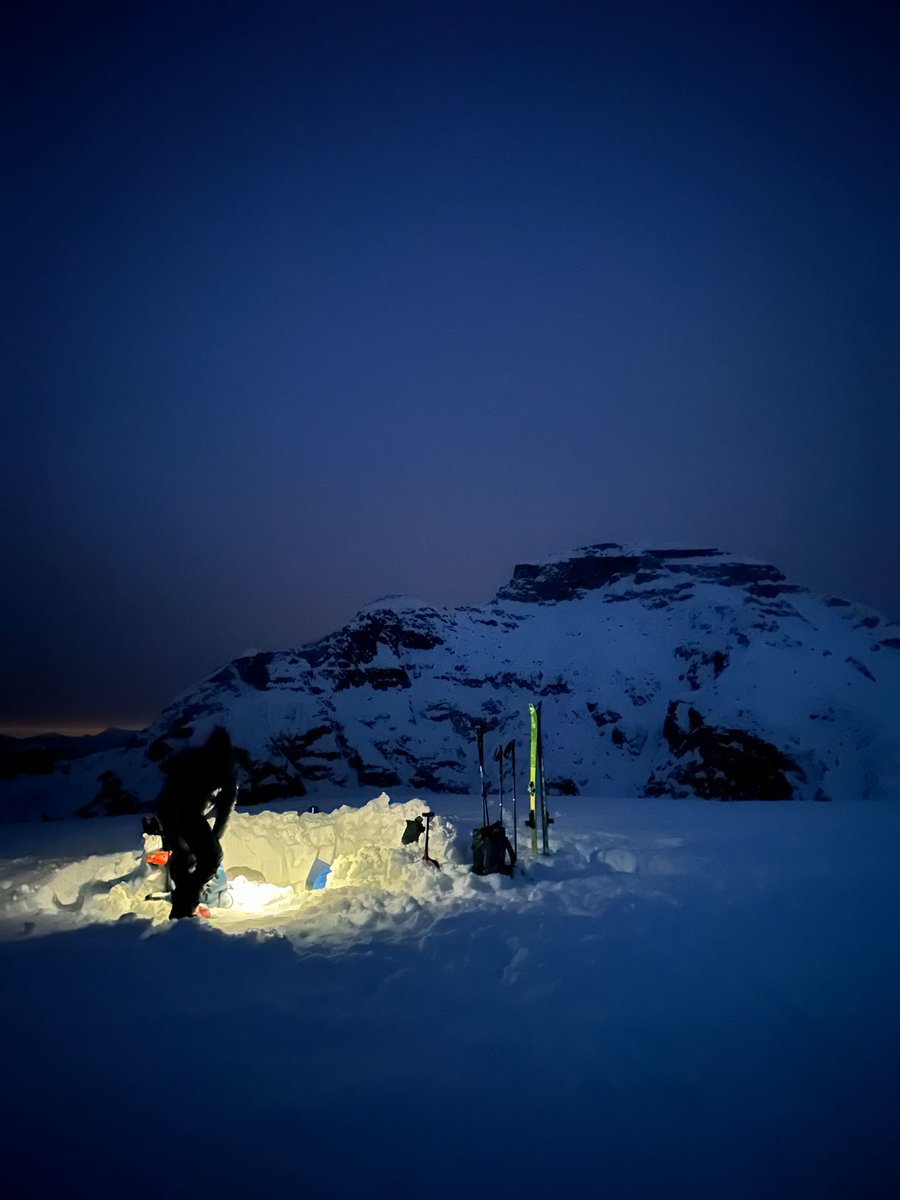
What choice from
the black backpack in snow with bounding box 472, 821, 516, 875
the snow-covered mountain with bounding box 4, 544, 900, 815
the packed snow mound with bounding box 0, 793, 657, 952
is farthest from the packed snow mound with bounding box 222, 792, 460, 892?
the snow-covered mountain with bounding box 4, 544, 900, 815

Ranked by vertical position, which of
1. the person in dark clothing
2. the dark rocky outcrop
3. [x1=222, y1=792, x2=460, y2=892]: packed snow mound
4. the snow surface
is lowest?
the dark rocky outcrop

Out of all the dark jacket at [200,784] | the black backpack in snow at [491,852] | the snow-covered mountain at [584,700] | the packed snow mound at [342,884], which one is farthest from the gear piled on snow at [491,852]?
the snow-covered mountain at [584,700]

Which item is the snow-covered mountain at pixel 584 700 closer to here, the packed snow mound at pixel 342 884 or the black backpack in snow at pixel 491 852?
the packed snow mound at pixel 342 884

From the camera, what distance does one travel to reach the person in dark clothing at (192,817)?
752 cm

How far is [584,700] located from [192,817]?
101808mm

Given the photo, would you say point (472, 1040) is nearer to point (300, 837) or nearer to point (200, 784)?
point (200, 784)

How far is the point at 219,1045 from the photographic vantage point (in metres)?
4.33

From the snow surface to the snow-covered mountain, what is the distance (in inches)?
1961

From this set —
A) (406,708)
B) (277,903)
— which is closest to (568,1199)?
(277,903)

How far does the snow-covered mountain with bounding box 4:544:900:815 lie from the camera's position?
62.6 metres

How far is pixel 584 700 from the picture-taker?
105500 millimetres

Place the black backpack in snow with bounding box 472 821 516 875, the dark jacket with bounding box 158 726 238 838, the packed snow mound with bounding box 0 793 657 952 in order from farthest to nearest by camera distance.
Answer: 1. the black backpack in snow with bounding box 472 821 516 875
2. the dark jacket with bounding box 158 726 238 838
3. the packed snow mound with bounding box 0 793 657 952

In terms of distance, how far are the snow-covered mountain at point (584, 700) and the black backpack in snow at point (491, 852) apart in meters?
48.2

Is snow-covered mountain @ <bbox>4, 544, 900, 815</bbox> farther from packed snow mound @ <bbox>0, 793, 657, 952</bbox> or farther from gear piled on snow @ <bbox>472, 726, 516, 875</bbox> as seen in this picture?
gear piled on snow @ <bbox>472, 726, 516, 875</bbox>
